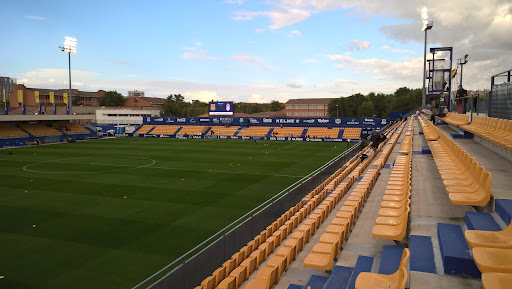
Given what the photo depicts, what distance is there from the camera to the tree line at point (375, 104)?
8570 centimetres

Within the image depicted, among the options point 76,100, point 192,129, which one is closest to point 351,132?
point 192,129

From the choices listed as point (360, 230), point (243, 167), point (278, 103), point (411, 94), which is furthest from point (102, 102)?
point (360, 230)

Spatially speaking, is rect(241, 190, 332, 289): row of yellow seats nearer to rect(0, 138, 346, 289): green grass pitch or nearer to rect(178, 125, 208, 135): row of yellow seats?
rect(0, 138, 346, 289): green grass pitch

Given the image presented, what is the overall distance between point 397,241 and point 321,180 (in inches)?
391

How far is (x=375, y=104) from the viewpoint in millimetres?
95750

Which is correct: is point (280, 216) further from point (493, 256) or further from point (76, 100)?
point (76, 100)

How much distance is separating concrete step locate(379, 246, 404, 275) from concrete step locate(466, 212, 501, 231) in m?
0.97

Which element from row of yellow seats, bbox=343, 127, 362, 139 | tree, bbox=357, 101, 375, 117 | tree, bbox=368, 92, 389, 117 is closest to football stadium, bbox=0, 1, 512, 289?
row of yellow seats, bbox=343, 127, 362, 139

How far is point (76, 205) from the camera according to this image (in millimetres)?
15539

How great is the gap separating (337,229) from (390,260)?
1.73m

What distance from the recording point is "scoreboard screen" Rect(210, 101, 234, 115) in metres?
55.1

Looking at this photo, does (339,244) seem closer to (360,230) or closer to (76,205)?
(360,230)

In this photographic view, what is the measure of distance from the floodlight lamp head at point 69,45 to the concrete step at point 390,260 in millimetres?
53214

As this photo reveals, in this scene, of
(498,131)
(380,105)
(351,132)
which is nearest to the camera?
(498,131)
